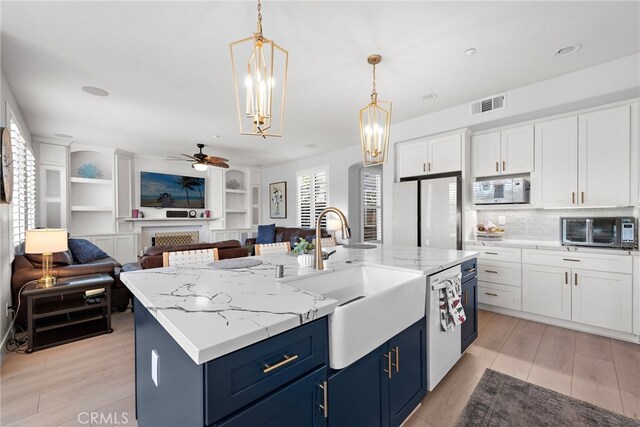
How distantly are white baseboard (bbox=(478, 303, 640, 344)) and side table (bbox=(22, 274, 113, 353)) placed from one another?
4.52m

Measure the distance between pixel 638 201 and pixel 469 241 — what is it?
1535 millimetres

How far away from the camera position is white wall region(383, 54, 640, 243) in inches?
Result: 101

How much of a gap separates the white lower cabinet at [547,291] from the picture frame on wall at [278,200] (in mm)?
5310

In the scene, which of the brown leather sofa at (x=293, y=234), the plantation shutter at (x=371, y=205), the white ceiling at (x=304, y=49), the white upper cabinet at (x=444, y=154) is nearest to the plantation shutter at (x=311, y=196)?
the brown leather sofa at (x=293, y=234)

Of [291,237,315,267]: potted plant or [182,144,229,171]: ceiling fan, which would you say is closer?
[291,237,315,267]: potted plant

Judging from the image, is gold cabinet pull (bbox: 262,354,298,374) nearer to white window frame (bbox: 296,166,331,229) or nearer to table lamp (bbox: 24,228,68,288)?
table lamp (bbox: 24,228,68,288)

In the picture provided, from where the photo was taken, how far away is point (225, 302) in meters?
1.12

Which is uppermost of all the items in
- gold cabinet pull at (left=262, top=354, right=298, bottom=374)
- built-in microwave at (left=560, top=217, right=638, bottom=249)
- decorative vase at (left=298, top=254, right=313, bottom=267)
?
built-in microwave at (left=560, top=217, right=638, bottom=249)

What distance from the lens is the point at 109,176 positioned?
5.95 meters

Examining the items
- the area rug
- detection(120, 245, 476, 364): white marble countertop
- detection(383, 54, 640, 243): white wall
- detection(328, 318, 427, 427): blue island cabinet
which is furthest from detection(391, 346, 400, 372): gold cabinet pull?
detection(383, 54, 640, 243): white wall

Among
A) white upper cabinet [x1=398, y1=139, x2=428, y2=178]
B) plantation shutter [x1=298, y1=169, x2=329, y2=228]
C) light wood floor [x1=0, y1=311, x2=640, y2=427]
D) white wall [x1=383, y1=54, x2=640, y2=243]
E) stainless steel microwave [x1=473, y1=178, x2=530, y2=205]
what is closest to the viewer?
light wood floor [x1=0, y1=311, x2=640, y2=427]

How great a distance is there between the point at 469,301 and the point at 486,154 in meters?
2.22

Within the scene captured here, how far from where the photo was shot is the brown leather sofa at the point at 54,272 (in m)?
2.83

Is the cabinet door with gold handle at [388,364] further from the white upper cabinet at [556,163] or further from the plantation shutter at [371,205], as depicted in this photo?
the plantation shutter at [371,205]
